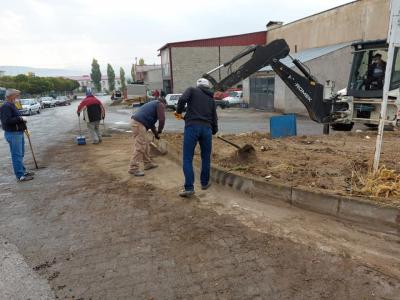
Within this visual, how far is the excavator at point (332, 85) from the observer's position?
847cm

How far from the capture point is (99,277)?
11.0ft

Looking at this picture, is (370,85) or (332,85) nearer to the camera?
(370,85)

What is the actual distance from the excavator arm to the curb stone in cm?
329

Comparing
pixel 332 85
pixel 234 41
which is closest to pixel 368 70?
pixel 332 85

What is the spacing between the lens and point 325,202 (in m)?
4.55

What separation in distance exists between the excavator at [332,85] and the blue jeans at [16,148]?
435 centimetres

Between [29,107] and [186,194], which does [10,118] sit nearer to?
[186,194]

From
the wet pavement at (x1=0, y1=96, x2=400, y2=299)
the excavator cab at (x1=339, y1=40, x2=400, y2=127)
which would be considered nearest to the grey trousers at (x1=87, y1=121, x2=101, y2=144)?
the wet pavement at (x1=0, y1=96, x2=400, y2=299)

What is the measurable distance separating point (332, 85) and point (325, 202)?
7279mm

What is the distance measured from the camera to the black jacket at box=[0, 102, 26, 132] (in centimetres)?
680

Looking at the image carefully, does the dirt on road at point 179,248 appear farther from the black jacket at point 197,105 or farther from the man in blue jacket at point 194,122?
the black jacket at point 197,105

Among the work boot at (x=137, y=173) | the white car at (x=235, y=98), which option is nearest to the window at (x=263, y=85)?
the white car at (x=235, y=98)

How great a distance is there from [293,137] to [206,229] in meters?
5.83

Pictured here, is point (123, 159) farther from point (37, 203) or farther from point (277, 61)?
point (277, 61)
